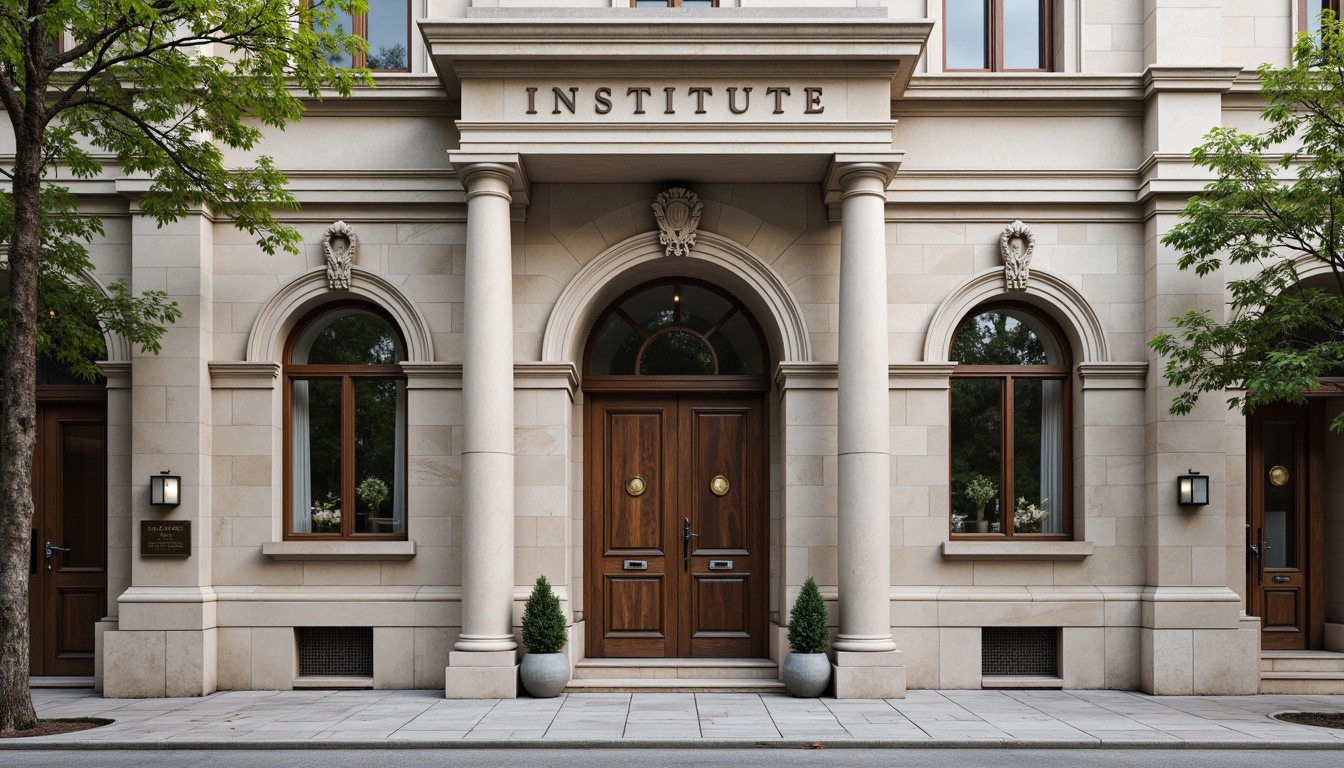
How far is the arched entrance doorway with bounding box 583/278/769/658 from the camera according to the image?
14289 millimetres

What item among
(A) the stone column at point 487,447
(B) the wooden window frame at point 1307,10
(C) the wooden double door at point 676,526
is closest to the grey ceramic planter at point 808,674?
(C) the wooden double door at point 676,526

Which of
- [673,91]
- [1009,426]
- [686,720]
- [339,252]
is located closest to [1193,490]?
[1009,426]

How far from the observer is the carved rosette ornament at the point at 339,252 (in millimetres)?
13625

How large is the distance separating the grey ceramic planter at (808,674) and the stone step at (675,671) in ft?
3.22

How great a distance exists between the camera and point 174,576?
13016 mm

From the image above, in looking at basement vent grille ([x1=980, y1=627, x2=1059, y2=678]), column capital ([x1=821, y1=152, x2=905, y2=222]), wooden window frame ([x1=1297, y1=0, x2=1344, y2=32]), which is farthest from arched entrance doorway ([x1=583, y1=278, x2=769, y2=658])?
wooden window frame ([x1=1297, y1=0, x2=1344, y2=32])

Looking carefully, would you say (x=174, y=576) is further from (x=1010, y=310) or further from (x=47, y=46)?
(x=1010, y=310)

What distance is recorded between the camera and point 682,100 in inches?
501

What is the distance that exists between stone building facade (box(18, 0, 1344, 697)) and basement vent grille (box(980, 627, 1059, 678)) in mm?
58

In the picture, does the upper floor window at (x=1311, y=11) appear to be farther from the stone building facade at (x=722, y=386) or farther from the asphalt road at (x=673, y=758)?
the asphalt road at (x=673, y=758)

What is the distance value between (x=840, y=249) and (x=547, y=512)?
4670mm

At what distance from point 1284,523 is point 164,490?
44.8 feet

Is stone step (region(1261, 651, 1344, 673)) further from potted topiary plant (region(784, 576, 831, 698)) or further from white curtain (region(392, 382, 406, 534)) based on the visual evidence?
white curtain (region(392, 382, 406, 534))

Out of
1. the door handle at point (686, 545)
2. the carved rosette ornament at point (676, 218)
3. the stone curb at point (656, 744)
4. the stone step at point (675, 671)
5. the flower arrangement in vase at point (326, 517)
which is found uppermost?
the carved rosette ornament at point (676, 218)
